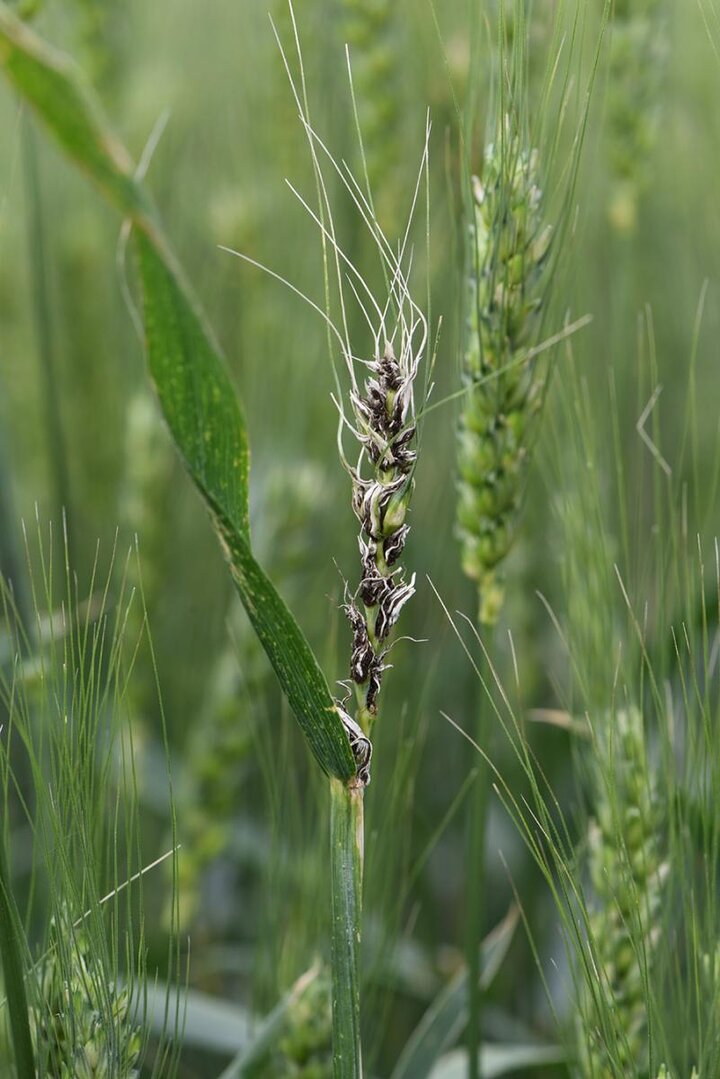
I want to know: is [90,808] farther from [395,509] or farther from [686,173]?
[686,173]

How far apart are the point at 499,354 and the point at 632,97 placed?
0.41 metres

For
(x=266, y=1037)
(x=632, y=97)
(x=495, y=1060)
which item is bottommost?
(x=495, y=1060)

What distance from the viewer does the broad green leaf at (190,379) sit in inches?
11.6

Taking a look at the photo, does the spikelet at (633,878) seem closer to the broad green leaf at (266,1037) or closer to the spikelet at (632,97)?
the broad green leaf at (266,1037)

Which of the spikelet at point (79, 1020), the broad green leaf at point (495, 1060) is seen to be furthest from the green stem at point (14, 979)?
the broad green leaf at point (495, 1060)

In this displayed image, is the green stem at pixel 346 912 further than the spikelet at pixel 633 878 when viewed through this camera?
No

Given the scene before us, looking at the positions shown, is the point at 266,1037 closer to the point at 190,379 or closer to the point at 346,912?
the point at 346,912

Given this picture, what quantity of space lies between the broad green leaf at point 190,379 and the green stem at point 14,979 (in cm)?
12

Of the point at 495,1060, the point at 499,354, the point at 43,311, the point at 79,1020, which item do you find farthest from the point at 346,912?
the point at 43,311

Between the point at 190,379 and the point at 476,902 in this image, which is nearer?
the point at 190,379

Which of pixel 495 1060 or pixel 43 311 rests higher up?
pixel 43 311

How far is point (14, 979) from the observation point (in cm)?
41

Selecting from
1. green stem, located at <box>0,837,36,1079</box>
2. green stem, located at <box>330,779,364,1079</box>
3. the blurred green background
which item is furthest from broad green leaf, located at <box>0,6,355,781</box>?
the blurred green background

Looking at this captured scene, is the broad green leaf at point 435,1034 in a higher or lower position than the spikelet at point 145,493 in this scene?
lower
